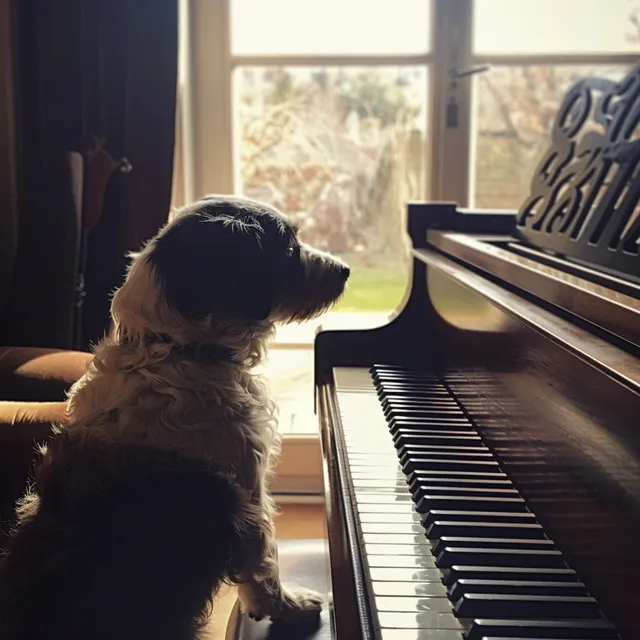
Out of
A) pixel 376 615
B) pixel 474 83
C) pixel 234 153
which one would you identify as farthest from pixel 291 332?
pixel 376 615

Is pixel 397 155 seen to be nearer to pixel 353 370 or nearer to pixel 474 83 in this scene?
pixel 474 83

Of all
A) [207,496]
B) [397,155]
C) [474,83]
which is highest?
[474,83]

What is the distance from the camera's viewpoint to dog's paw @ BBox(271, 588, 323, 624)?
4.82 ft

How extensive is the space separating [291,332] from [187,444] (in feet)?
5.78

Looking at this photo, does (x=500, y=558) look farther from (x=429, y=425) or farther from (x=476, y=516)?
(x=429, y=425)

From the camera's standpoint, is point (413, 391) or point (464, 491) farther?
point (413, 391)

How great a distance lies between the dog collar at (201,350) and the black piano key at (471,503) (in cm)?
47

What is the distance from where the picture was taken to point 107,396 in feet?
4.39

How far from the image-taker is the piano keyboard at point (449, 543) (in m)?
0.81

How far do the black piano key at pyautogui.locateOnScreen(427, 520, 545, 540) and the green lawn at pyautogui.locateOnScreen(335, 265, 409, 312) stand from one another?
1968mm

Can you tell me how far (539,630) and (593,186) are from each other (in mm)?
909

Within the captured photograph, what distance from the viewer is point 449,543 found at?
955mm

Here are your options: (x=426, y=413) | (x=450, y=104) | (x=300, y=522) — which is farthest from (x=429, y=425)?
(x=450, y=104)

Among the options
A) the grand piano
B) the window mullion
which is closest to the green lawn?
the window mullion
